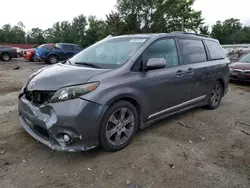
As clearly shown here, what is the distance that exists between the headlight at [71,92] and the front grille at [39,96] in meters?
0.09

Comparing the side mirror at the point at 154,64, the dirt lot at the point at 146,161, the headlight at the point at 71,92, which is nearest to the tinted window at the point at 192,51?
the side mirror at the point at 154,64

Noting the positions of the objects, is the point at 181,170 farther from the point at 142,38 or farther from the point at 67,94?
the point at 142,38

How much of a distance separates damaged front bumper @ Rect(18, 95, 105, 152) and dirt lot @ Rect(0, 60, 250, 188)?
0.96 ft

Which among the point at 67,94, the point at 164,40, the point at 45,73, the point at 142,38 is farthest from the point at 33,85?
the point at 164,40

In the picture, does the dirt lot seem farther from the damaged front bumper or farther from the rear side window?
the rear side window

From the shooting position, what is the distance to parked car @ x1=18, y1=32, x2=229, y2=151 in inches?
110

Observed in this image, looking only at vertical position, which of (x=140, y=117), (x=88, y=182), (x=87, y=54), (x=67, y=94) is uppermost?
(x=87, y=54)

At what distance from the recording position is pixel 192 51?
4488 mm

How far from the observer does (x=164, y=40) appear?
3.91 metres

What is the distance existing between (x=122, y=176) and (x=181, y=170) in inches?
28.6

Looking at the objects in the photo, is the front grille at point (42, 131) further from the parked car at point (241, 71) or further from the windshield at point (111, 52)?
the parked car at point (241, 71)

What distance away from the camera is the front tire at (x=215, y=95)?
5.16m

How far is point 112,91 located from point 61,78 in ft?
2.21

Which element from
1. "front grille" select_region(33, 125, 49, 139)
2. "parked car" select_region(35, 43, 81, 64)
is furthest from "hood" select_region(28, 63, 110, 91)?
"parked car" select_region(35, 43, 81, 64)
